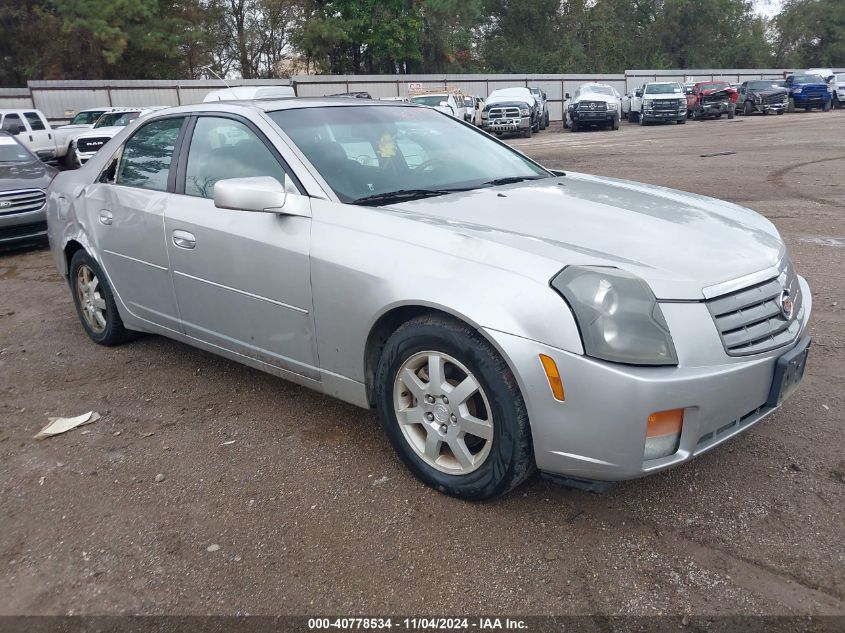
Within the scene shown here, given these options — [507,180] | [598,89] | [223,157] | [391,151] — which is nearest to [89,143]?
[223,157]

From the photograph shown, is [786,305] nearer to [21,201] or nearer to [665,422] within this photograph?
[665,422]

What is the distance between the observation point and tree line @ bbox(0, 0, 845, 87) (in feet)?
111

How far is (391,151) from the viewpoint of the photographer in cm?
391

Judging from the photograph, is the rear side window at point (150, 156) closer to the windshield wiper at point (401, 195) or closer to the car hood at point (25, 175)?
the windshield wiper at point (401, 195)

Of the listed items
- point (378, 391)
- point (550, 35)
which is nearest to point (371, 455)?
point (378, 391)

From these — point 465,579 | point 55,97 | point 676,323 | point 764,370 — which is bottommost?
point 465,579

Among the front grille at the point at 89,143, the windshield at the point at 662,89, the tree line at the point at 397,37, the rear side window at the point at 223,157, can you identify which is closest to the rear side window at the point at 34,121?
the front grille at the point at 89,143

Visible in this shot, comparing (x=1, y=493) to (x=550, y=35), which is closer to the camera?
(x=1, y=493)

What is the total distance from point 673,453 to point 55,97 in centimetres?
3001

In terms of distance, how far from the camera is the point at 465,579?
102 inches

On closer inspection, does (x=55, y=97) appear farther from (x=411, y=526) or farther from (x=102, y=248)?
(x=411, y=526)

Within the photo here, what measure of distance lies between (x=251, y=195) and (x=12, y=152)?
28.7 feet

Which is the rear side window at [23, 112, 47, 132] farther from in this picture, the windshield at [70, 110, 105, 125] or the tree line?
the tree line

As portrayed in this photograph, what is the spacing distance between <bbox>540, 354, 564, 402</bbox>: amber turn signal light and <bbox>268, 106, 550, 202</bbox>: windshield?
4.37 ft
